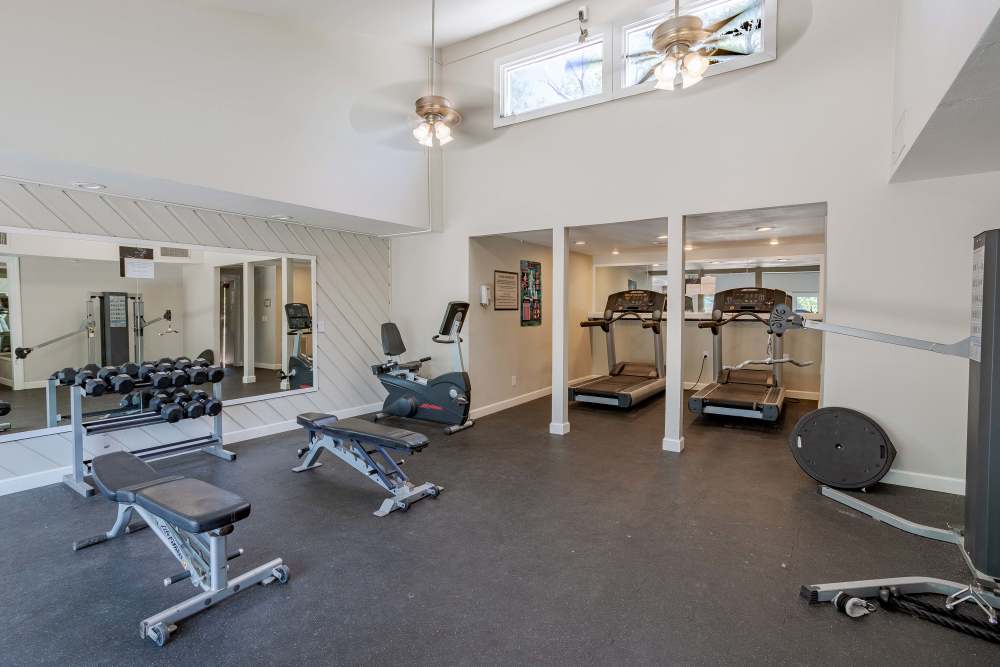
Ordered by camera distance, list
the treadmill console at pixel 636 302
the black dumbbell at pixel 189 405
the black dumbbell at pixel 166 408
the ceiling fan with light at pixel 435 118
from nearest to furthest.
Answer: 1. the ceiling fan with light at pixel 435 118
2. the black dumbbell at pixel 166 408
3. the black dumbbell at pixel 189 405
4. the treadmill console at pixel 636 302

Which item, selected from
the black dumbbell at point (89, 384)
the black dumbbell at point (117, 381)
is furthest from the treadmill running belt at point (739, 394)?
the black dumbbell at point (89, 384)

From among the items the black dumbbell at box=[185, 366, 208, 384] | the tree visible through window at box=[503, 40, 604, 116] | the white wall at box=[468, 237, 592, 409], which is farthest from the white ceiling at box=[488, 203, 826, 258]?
the black dumbbell at box=[185, 366, 208, 384]

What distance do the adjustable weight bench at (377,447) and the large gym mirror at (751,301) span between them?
324cm

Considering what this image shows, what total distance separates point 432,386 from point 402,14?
362cm

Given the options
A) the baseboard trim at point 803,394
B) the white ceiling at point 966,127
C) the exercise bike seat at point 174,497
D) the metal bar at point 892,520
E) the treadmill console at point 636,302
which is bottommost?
the metal bar at point 892,520

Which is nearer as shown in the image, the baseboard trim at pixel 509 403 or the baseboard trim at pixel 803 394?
the baseboard trim at pixel 509 403

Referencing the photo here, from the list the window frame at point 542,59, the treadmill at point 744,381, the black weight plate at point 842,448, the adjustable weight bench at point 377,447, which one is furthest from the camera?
the treadmill at point 744,381

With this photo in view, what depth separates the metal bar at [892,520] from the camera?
277cm

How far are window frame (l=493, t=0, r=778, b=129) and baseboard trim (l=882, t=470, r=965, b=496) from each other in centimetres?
332

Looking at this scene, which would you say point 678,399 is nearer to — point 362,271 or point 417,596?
point 417,596

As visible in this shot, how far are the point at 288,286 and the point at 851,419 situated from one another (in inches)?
208

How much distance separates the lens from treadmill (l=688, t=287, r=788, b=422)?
5.43 meters

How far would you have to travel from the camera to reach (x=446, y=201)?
19.3 ft

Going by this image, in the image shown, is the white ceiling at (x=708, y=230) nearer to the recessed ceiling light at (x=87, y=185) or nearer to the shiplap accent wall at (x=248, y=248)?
the shiplap accent wall at (x=248, y=248)
